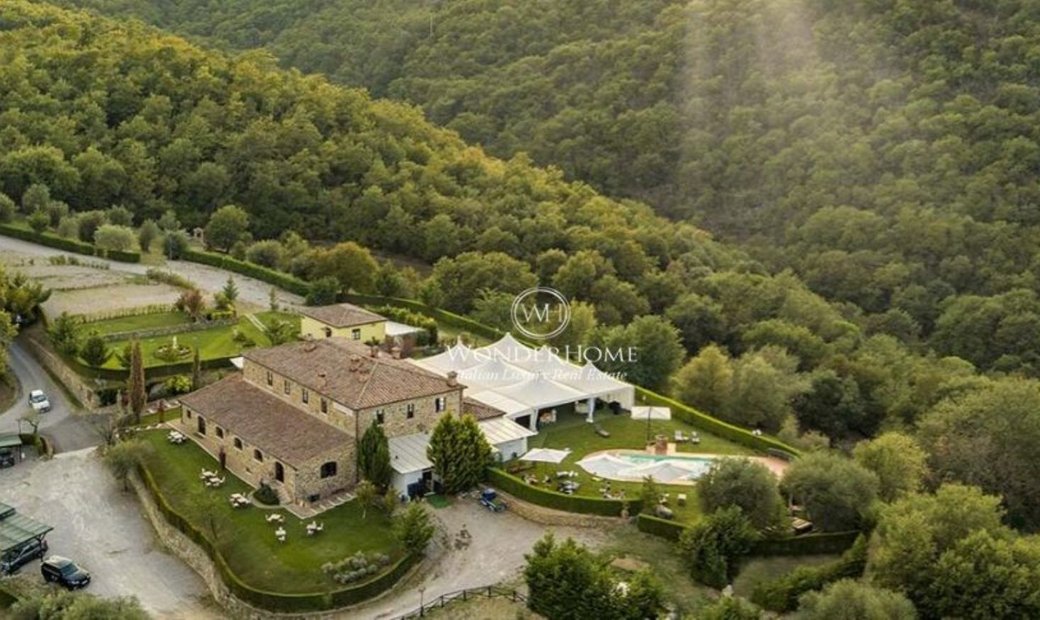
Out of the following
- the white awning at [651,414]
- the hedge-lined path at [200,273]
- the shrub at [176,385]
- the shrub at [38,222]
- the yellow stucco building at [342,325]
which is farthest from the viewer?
the shrub at [38,222]

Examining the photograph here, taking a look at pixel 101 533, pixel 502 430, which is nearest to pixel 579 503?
pixel 502 430

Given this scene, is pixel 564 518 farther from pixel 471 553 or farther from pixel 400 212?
pixel 400 212

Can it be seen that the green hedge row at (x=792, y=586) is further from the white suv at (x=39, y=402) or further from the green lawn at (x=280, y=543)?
the white suv at (x=39, y=402)

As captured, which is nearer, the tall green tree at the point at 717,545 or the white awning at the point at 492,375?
the tall green tree at the point at 717,545

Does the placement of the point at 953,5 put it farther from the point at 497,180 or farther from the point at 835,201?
the point at 497,180

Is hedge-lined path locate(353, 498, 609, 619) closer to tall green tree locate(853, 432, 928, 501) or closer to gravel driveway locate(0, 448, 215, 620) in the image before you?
gravel driveway locate(0, 448, 215, 620)

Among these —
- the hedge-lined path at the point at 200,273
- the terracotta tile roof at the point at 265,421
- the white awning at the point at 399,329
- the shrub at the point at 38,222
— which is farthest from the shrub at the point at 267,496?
the shrub at the point at 38,222

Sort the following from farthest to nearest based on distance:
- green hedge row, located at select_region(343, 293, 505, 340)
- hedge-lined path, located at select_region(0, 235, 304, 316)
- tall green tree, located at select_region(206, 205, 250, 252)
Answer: tall green tree, located at select_region(206, 205, 250, 252) < hedge-lined path, located at select_region(0, 235, 304, 316) < green hedge row, located at select_region(343, 293, 505, 340)

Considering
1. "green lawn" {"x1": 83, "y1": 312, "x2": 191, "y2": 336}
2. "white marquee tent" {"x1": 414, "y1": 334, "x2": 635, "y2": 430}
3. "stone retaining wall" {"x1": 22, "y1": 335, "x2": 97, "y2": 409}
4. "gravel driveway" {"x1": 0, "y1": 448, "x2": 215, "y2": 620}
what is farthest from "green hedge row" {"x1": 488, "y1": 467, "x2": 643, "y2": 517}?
"green lawn" {"x1": 83, "y1": 312, "x2": 191, "y2": 336}
